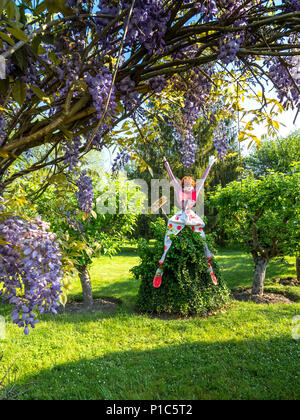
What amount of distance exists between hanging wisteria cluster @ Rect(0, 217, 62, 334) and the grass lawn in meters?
1.71

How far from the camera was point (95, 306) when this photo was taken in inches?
203

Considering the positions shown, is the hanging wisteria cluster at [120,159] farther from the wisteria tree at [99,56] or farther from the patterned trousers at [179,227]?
the patterned trousers at [179,227]

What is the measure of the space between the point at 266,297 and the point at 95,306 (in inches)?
120

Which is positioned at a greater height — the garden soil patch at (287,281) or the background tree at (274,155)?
the background tree at (274,155)

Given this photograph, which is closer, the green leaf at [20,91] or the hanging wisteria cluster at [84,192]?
the green leaf at [20,91]

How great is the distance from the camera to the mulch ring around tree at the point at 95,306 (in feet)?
16.2

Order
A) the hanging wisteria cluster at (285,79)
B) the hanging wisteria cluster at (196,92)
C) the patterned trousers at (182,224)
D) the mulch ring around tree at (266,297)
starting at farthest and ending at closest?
the mulch ring around tree at (266,297), the patterned trousers at (182,224), the hanging wisteria cluster at (196,92), the hanging wisteria cluster at (285,79)

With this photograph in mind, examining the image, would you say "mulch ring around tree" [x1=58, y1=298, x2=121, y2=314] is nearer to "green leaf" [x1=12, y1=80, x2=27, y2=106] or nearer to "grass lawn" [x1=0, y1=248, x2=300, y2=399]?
"grass lawn" [x1=0, y1=248, x2=300, y2=399]

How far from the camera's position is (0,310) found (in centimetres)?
497

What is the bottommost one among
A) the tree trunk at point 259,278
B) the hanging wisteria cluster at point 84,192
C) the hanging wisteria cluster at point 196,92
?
the tree trunk at point 259,278

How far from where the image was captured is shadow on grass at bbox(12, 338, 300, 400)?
2.38 metres

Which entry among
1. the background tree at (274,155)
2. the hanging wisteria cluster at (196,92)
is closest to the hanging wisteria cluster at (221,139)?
the hanging wisteria cluster at (196,92)

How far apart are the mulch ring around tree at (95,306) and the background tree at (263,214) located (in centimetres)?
262

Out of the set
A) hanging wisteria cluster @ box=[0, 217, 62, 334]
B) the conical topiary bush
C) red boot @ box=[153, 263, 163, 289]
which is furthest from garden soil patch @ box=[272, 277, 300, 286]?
hanging wisteria cluster @ box=[0, 217, 62, 334]
